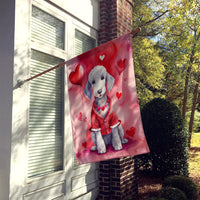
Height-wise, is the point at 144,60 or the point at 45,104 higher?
the point at 144,60

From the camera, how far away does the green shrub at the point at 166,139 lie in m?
7.32

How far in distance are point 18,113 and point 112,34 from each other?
3.27 meters

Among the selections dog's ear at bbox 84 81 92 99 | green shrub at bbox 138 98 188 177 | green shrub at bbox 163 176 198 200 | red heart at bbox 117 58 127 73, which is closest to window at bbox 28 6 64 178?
dog's ear at bbox 84 81 92 99

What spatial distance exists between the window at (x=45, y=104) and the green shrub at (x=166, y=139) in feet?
11.6

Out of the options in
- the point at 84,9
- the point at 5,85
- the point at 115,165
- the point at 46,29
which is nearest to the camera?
the point at 5,85

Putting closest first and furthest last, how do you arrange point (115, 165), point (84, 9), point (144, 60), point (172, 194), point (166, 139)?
point (172, 194)
point (84, 9)
point (115, 165)
point (166, 139)
point (144, 60)

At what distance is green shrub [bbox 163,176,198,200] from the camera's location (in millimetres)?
5754

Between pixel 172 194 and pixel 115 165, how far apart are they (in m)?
1.37

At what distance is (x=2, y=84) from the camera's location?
12.9ft

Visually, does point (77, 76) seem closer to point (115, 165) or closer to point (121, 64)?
point (121, 64)

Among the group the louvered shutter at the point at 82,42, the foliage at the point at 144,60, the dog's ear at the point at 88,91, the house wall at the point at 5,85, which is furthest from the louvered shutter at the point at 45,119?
the foliage at the point at 144,60

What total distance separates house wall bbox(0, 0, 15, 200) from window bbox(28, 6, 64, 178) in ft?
1.43

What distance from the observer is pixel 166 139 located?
7.32 m

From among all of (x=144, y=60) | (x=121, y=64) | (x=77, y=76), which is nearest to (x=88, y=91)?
(x=77, y=76)
